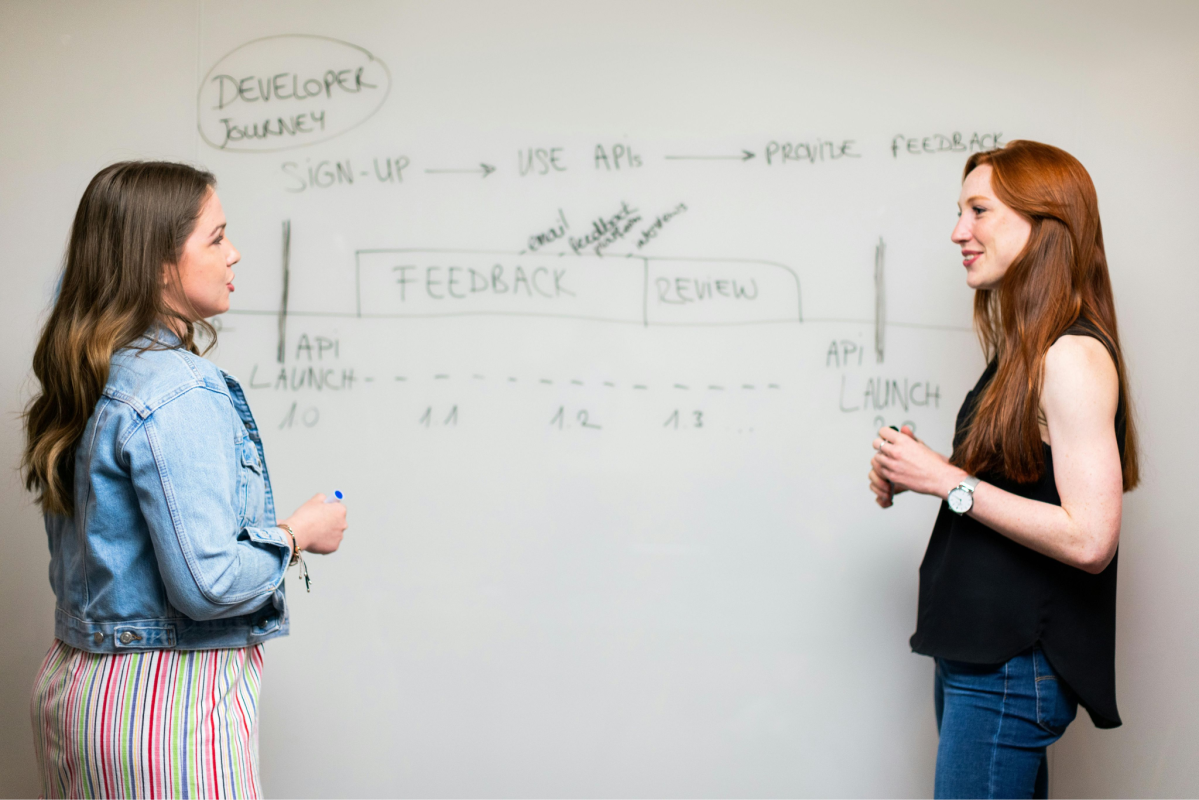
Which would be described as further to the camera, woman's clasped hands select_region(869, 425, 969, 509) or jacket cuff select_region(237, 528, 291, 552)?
woman's clasped hands select_region(869, 425, 969, 509)

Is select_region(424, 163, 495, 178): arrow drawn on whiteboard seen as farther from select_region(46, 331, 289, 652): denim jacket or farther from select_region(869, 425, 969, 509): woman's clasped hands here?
select_region(869, 425, 969, 509): woman's clasped hands

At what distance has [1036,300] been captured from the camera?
112 cm

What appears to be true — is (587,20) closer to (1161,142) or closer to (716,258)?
(716,258)

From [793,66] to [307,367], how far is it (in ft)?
4.06

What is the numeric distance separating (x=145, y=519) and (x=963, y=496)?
108 centimetres

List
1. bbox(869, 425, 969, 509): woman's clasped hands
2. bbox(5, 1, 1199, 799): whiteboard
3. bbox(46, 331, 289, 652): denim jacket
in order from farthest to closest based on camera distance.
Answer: bbox(5, 1, 1199, 799): whiteboard, bbox(869, 425, 969, 509): woman's clasped hands, bbox(46, 331, 289, 652): denim jacket

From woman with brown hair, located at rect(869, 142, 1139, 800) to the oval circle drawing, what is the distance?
1287mm

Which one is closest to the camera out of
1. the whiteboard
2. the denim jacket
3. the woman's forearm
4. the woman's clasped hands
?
the denim jacket

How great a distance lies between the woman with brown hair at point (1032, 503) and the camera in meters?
1.03

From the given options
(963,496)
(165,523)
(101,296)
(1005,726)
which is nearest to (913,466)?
(963,496)

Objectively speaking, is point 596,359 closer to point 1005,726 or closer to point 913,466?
point 913,466

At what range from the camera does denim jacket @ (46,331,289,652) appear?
0.89m

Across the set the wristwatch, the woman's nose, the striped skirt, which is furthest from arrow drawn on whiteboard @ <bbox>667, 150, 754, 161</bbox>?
the striped skirt

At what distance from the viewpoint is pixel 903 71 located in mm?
1659
